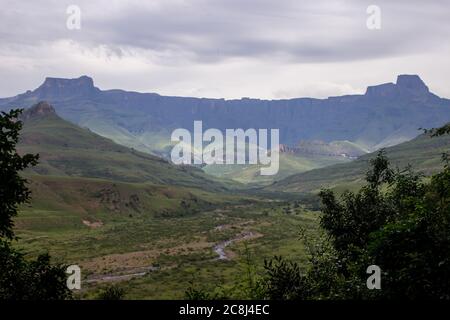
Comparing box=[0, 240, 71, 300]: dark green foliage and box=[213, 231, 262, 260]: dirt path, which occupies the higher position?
box=[0, 240, 71, 300]: dark green foliage

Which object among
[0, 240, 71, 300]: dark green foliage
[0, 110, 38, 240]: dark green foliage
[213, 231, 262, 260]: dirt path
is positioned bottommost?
[213, 231, 262, 260]: dirt path

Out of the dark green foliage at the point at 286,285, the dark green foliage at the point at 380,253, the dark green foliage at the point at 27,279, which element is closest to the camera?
the dark green foliage at the point at 380,253

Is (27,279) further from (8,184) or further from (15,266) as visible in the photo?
(8,184)

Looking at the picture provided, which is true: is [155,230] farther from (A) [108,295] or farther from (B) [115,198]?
(A) [108,295]

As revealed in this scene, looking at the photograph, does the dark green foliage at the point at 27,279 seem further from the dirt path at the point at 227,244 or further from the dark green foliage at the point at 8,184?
the dirt path at the point at 227,244

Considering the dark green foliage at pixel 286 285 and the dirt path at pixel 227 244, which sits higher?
the dark green foliage at pixel 286 285

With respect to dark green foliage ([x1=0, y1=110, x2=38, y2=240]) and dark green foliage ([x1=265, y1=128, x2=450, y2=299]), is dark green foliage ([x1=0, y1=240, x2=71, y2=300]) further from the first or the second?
dark green foliage ([x1=265, y1=128, x2=450, y2=299])

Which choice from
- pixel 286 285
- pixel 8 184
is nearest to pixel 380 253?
pixel 286 285

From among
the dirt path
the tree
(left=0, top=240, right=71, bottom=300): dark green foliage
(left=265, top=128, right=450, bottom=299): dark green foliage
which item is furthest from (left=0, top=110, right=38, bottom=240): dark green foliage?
the dirt path

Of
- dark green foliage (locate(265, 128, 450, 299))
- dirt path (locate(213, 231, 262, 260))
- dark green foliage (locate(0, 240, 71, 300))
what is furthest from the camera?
dirt path (locate(213, 231, 262, 260))

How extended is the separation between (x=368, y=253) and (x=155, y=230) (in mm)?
116126

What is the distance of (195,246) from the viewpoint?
110m

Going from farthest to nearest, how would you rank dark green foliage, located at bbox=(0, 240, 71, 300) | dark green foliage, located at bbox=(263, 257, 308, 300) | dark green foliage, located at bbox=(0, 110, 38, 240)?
dark green foliage, located at bbox=(0, 110, 38, 240), dark green foliage, located at bbox=(0, 240, 71, 300), dark green foliage, located at bbox=(263, 257, 308, 300)

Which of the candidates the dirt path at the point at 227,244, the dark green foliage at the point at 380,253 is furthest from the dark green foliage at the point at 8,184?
the dirt path at the point at 227,244
